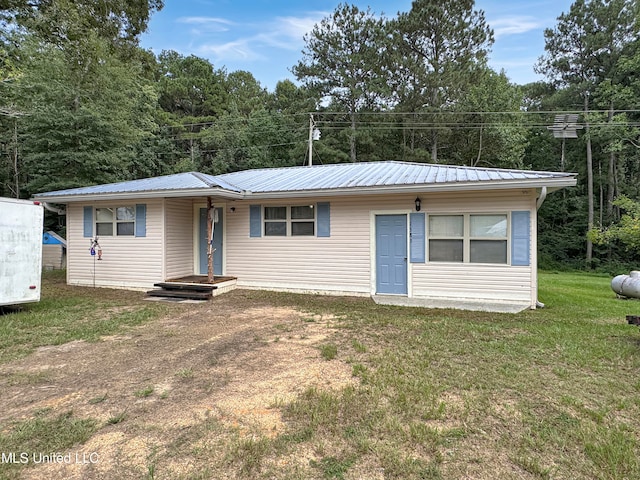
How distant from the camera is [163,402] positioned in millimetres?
3104

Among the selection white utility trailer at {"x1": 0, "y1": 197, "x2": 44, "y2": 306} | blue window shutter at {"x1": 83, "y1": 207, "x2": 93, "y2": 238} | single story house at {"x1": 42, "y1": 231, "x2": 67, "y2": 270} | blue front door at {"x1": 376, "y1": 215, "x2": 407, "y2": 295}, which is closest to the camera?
white utility trailer at {"x1": 0, "y1": 197, "x2": 44, "y2": 306}

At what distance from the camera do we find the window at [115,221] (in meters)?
9.28

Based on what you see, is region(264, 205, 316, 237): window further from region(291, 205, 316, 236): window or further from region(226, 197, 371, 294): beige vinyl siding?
region(226, 197, 371, 294): beige vinyl siding

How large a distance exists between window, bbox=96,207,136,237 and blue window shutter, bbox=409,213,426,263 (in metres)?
6.94

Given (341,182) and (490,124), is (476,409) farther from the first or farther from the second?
(490,124)

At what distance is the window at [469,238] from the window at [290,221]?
9.23 ft

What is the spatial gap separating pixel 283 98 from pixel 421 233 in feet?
69.4

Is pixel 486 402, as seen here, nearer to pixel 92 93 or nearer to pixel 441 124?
pixel 92 93

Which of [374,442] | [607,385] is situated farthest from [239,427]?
[607,385]

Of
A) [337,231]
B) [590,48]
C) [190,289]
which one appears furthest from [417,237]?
[590,48]

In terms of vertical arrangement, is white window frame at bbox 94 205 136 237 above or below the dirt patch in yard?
above

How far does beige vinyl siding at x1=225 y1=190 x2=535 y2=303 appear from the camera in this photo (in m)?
7.04

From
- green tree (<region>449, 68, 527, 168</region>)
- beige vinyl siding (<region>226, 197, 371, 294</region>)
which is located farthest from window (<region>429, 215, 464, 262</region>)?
green tree (<region>449, 68, 527, 168</region>)

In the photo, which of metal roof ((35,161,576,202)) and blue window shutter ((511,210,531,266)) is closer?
metal roof ((35,161,576,202))
